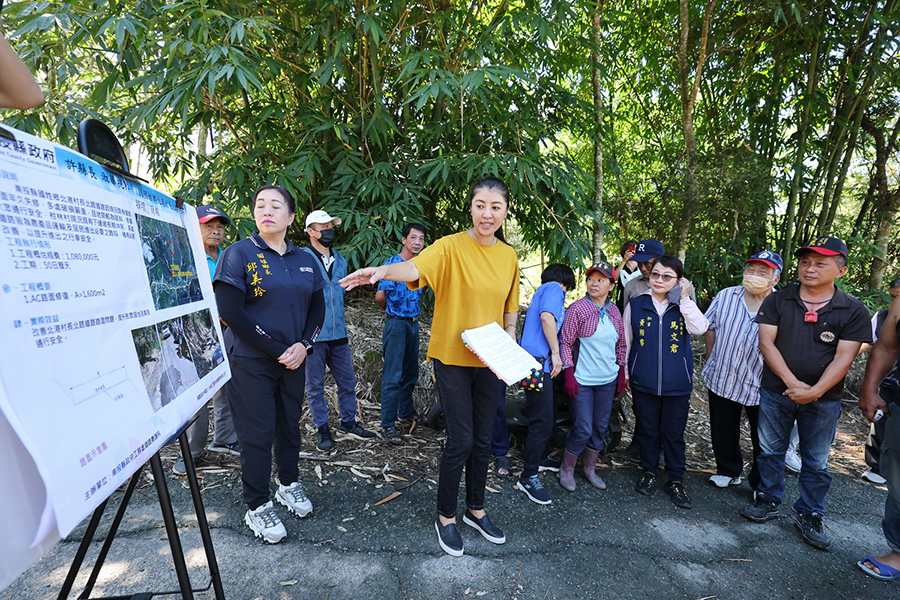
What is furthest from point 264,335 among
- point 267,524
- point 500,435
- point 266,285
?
point 500,435

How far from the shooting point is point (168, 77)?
3.35m

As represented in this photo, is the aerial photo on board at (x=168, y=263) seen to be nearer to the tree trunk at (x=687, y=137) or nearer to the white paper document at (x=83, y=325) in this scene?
the white paper document at (x=83, y=325)

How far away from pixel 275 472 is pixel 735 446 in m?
3.06

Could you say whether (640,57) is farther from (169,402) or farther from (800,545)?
(169,402)

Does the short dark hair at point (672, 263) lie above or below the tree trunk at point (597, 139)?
below

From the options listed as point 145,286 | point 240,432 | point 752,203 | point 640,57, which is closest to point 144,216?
point 145,286

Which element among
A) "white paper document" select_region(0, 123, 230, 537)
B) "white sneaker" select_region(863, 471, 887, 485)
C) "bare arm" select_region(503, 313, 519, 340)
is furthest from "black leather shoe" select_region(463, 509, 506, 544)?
"white sneaker" select_region(863, 471, 887, 485)

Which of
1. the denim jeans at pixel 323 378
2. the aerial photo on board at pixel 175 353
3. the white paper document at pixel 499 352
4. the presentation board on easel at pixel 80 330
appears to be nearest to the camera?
the presentation board on easel at pixel 80 330

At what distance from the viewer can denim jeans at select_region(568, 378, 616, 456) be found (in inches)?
121

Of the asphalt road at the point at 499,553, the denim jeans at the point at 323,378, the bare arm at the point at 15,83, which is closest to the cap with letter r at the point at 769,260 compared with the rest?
the asphalt road at the point at 499,553

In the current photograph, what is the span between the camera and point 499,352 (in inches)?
82.7

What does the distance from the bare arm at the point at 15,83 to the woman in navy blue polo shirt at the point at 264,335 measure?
1.12 m

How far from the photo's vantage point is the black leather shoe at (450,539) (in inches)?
89.6

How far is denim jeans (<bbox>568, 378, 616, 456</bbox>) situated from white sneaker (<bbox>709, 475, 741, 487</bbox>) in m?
0.85
